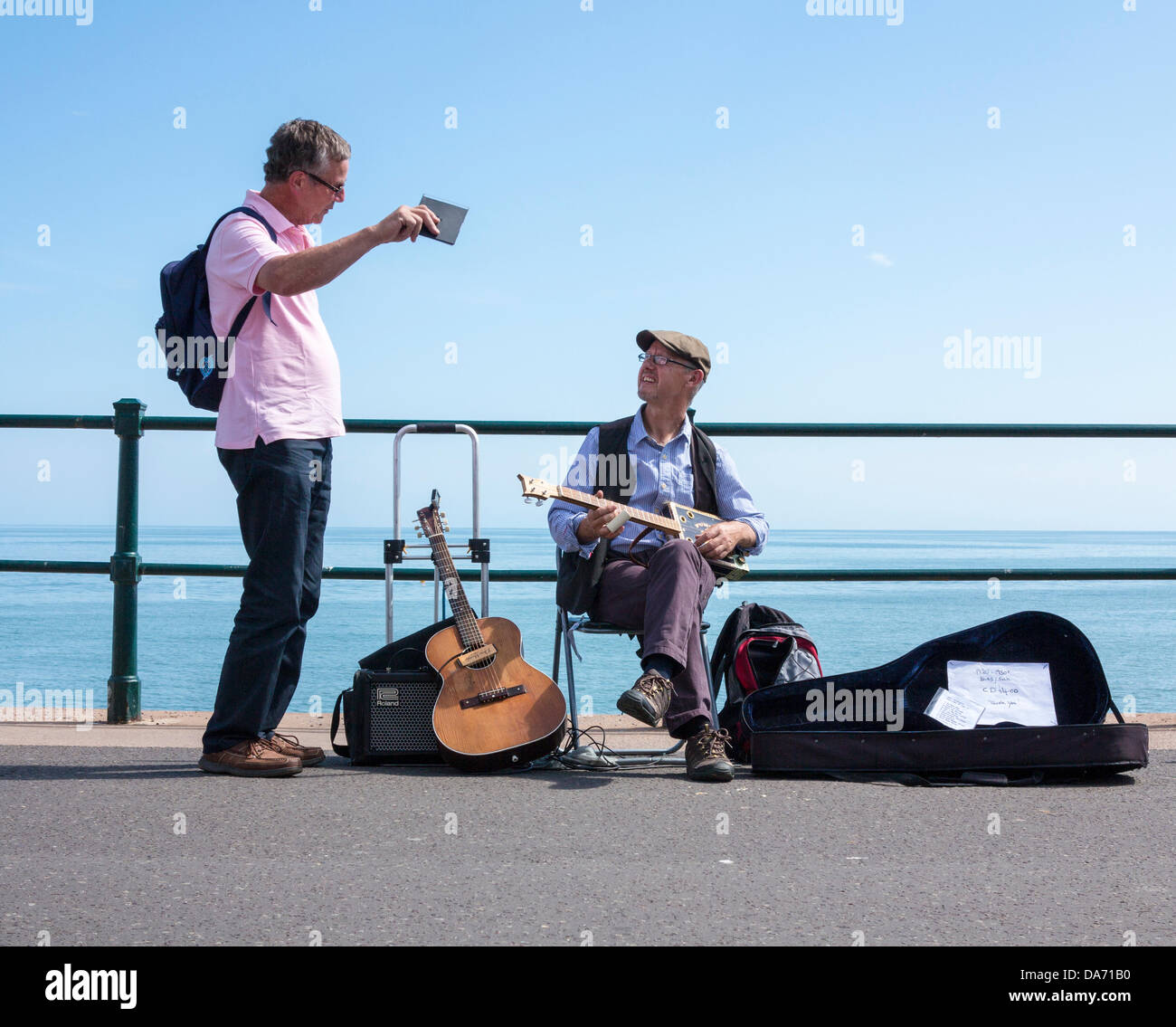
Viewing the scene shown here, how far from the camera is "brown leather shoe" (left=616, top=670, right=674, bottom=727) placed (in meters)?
3.34

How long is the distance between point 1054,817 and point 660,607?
4.11ft

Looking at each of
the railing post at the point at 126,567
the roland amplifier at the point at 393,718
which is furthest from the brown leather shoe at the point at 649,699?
the railing post at the point at 126,567

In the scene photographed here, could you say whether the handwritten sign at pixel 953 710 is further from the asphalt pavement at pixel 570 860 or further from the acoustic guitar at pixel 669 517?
the acoustic guitar at pixel 669 517

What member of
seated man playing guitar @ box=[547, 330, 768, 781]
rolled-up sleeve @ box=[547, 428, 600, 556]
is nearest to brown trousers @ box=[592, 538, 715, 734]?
seated man playing guitar @ box=[547, 330, 768, 781]

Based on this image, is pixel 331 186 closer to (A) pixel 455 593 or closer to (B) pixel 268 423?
(B) pixel 268 423

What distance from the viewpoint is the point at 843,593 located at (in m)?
33.9

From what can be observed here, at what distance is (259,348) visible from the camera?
350 centimetres

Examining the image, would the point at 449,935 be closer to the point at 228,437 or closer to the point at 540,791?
the point at 540,791

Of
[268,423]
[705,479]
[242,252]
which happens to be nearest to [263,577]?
[268,423]

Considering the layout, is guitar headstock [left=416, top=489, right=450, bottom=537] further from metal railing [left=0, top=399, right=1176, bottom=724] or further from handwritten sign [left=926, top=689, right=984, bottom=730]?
handwritten sign [left=926, top=689, right=984, bottom=730]

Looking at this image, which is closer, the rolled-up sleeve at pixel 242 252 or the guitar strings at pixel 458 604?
the rolled-up sleeve at pixel 242 252

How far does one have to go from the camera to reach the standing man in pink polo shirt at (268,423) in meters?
3.47

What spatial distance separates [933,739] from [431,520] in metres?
1.83

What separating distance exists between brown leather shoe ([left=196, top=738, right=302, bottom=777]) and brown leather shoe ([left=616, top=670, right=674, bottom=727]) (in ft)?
3.33
